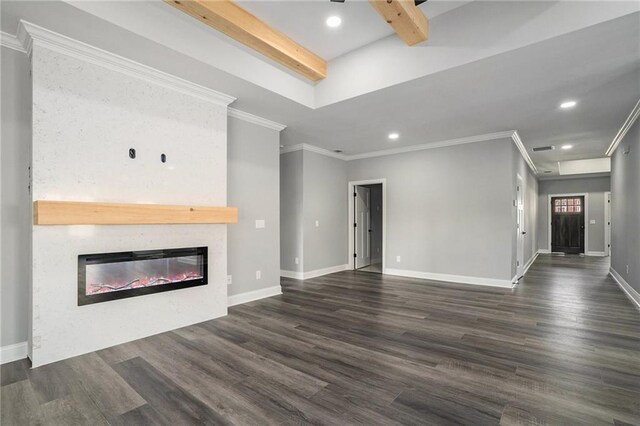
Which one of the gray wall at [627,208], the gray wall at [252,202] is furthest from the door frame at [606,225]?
the gray wall at [252,202]

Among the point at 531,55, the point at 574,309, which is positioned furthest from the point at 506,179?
the point at 531,55

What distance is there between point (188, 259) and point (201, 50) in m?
2.24

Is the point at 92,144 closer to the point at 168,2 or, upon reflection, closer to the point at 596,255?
the point at 168,2

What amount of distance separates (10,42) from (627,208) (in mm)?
8285

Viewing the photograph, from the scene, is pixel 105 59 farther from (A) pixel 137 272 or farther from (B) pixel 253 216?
(B) pixel 253 216

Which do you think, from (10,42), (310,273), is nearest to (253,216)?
(310,273)

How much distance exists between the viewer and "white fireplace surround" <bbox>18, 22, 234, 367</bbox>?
2605mm

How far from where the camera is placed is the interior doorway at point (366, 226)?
742 centimetres

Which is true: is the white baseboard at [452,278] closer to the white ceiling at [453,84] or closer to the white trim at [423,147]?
the white trim at [423,147]

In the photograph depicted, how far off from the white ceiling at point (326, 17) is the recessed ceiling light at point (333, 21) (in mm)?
35

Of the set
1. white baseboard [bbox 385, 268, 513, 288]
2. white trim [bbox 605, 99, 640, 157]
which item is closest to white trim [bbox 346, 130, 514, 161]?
white trim [bbox 605, 99, 640, 157]

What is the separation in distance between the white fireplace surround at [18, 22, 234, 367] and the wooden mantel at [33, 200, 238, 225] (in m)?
0.17

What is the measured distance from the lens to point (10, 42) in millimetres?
2688

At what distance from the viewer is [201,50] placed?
3016mm
